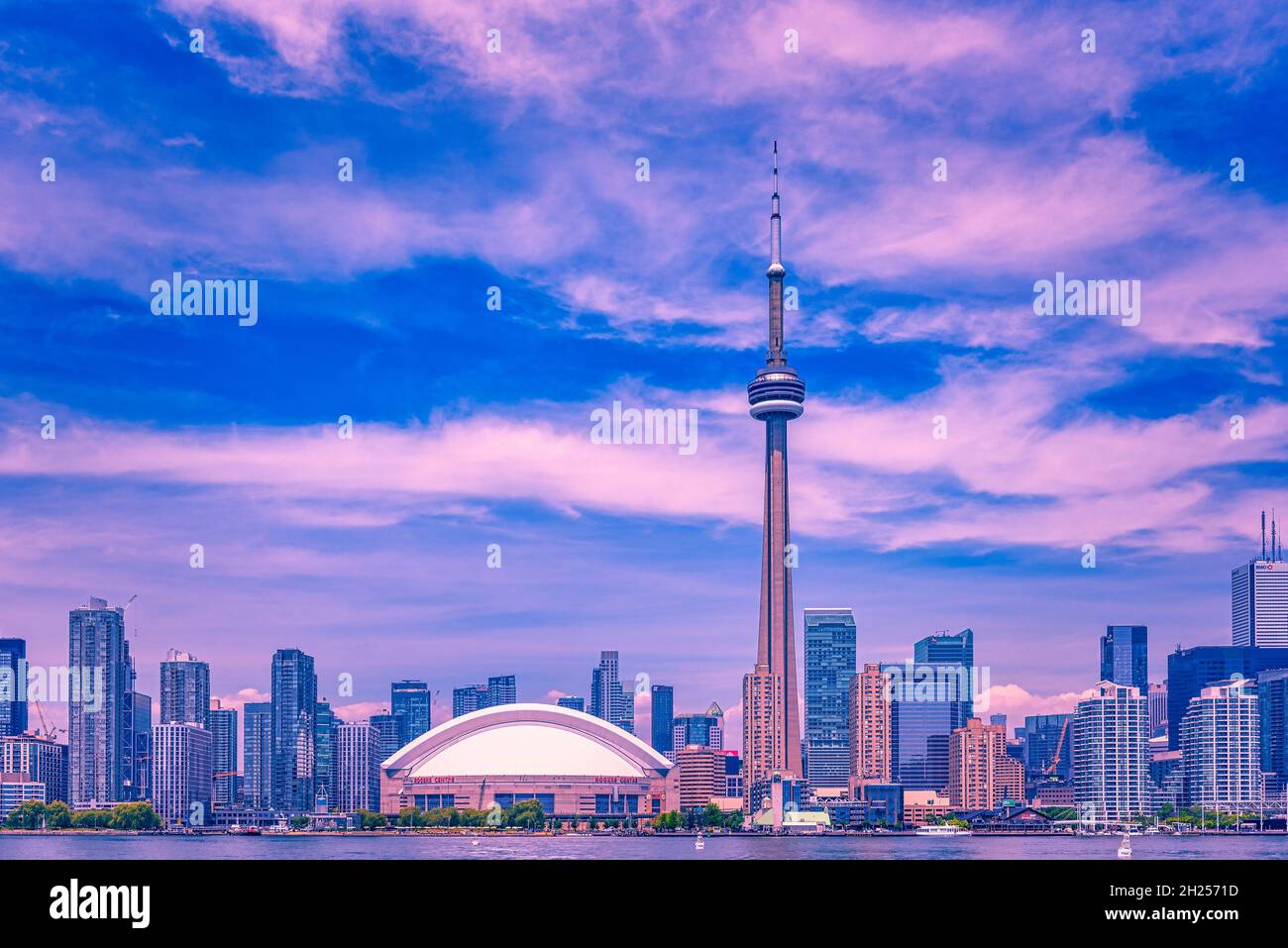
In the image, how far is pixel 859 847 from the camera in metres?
173
